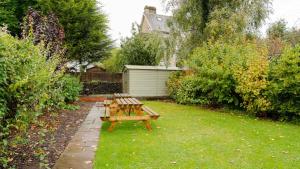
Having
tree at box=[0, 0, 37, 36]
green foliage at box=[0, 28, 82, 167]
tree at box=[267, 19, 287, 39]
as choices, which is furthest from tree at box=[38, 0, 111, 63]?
tree at box=[267, 19, 287, 39]

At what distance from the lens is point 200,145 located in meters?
6.08

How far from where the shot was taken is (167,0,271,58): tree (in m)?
15.7

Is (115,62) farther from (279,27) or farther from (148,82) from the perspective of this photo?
(279,27)

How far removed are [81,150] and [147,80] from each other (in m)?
12.1

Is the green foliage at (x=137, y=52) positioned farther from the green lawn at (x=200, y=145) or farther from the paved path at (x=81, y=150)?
the paved path at (x=81, y=150)

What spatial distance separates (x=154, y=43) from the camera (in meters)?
18.3

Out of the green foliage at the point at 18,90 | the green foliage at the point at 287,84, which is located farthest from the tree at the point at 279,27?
the green foliage at the point at 18,90

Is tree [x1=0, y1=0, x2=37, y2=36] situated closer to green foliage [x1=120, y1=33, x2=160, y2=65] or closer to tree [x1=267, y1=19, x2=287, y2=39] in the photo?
green foliage [x1=120, y1=33, x2=160, y2=65]

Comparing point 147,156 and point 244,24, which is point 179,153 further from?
point 244,24

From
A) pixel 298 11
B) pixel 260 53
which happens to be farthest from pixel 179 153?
pixel 298 11

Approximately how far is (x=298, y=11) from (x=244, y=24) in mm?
10544

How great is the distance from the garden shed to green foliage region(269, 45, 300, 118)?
317 inches

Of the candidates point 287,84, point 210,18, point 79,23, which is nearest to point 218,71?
point 287,84

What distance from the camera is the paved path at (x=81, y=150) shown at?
186 inches
